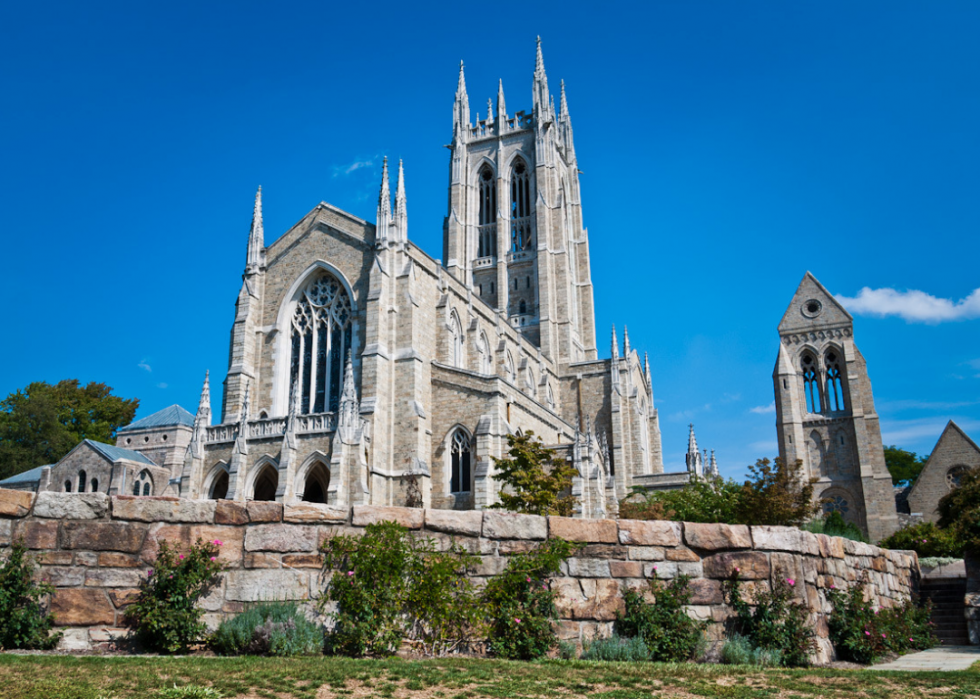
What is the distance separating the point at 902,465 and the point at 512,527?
211 feet

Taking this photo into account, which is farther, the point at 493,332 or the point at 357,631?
the point at 493,332

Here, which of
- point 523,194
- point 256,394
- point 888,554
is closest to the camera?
point 888,554

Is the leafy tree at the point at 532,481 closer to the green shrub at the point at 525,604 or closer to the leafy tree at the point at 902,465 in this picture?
the green shrub at the point at 525,604

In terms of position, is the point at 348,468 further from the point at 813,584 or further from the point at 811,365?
the point at 811,365

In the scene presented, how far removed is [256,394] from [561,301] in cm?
2484

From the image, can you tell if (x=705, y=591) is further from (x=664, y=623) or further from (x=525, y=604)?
(x=525, y=604)

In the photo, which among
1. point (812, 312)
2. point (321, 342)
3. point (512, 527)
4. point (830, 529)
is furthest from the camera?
point (812, 312)

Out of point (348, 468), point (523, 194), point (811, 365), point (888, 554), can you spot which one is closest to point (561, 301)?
point (523, 194)

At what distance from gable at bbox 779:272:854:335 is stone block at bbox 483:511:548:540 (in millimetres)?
39393

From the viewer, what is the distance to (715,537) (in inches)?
384

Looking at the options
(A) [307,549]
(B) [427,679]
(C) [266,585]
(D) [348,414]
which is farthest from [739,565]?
(D) [348,414]

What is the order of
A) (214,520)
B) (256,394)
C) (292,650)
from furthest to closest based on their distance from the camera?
(256,394) < (214,520) < (292,650)

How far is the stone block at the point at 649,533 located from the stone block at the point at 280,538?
368cm

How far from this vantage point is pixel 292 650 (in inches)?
318
